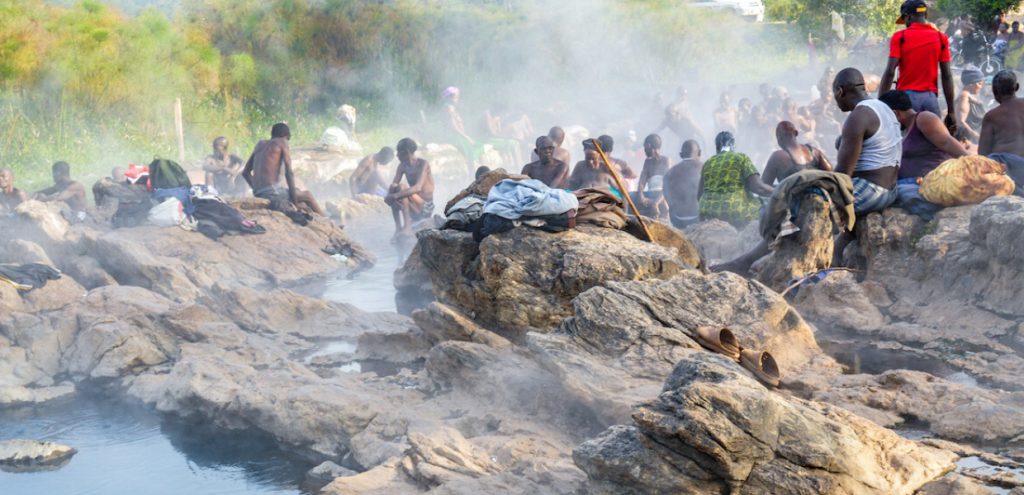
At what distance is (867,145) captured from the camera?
6.89m

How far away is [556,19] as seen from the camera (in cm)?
2445

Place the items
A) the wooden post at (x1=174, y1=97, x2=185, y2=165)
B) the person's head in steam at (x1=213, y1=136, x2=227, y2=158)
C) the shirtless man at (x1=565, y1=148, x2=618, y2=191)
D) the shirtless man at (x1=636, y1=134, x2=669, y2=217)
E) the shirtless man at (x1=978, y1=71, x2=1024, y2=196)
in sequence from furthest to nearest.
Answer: the wooden post at (x1=174, y1=97, x2=185, y2=165), the person's head in steam at (x1=213, y1=136, x2=227, y2=158), the shirtless man at (x1=636, y1=134, x2=669, y2=217), the shirtless man at (x1=565, y1=148, x2=618, y2=191), the shirtless man at (x1=978, y1=71, x2=1024, y2=196)

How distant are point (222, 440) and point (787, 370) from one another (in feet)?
10.8

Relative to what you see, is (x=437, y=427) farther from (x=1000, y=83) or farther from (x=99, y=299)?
(x=1000, y=83)

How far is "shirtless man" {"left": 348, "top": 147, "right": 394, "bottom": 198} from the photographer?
15964 mm

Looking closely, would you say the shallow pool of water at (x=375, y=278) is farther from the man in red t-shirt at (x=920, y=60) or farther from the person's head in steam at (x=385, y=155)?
the man in red t-shirt at (x=920, y=60)

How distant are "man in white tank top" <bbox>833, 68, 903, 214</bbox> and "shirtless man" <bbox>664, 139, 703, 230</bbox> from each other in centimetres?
361

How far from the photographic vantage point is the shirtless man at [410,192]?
13250mm

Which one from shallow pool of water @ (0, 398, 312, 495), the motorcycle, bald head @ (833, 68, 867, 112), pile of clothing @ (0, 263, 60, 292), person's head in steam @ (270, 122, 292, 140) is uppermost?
bald head @ (833, 68, 867, 112)

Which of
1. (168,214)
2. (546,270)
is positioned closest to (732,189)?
(546,270)

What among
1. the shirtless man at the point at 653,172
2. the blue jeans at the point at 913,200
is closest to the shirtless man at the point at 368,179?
the shirtless man at the point at 653,172

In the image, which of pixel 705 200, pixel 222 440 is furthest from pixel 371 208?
pixel 222 440

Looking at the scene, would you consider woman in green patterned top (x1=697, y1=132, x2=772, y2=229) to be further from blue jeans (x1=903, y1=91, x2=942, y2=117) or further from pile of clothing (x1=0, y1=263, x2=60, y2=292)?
pile of clothing (x1=0, y1=263, x2=60, y2=292)

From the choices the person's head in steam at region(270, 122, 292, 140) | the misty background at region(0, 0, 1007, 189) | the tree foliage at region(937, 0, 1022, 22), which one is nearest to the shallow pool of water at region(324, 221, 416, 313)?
the person's head in steam at region(270, 122, 292, 140)
